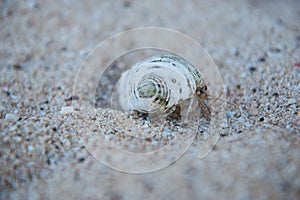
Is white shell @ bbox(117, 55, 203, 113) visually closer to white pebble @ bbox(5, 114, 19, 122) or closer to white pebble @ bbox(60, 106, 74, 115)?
white pebble @ bbox(60, 106, 74, 115)

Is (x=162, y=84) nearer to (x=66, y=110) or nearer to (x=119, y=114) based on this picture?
(x=119, y=114)

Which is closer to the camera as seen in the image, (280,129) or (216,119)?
(280,129)

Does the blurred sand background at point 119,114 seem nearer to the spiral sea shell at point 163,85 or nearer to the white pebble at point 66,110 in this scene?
the white pebble at point 66,110

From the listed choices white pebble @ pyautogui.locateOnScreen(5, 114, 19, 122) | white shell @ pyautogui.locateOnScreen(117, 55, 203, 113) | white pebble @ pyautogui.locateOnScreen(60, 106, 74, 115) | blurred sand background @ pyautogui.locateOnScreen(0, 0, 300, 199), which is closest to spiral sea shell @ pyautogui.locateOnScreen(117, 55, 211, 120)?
white shell @ pyautogui.locateOnScreen(117, 55, 203, 113)

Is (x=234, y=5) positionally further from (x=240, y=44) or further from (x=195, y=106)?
(x=195, y=106)

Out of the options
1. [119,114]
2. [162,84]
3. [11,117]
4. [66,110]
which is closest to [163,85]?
[162,84]

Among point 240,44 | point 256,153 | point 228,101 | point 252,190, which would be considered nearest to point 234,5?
point 240,44
